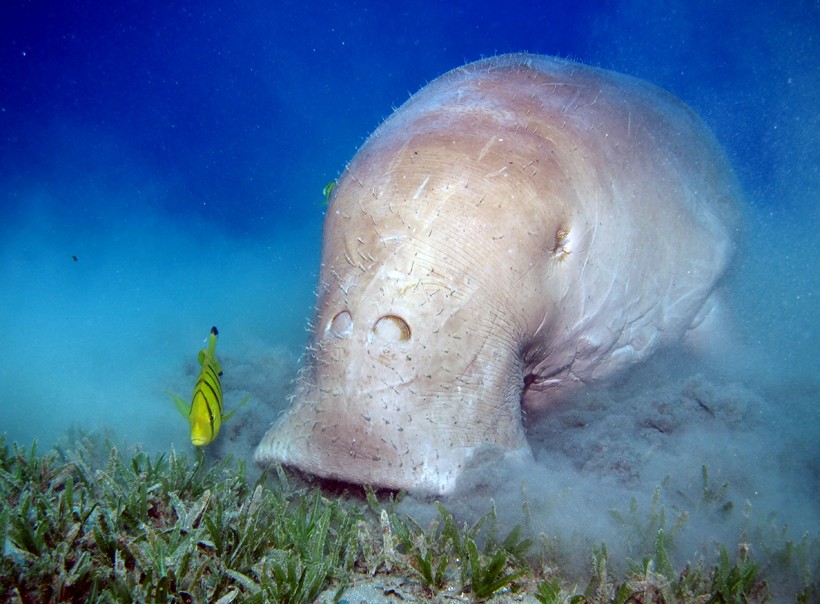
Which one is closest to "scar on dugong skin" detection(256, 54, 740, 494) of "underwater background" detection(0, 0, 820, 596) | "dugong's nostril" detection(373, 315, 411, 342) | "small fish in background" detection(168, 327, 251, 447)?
"dugong's nostril" detection(373, 315, 411, 342)

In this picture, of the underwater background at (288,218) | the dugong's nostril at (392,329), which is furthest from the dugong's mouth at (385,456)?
the dugong's nostril at (392,329)

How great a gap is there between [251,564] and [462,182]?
6.04ft

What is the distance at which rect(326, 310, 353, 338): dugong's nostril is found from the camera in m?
2.19

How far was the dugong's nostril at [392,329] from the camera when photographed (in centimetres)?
211

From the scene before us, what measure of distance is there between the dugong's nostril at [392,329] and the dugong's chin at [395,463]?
0.47m

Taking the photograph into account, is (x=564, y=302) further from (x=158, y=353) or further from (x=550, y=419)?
(x=158, y=353)

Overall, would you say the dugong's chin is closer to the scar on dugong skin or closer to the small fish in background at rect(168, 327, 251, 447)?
the scar on dugong skin

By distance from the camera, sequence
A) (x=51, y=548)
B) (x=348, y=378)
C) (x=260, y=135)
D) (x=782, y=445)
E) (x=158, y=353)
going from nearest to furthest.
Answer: (x=51, y=548) → (x=348, y=378) → (x=782, y=445) → (x=158, y=353) → (x=260, y=135)

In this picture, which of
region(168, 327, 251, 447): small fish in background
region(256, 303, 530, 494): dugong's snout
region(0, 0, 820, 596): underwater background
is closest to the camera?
region(256, 303, 530, 494): dugong's snout

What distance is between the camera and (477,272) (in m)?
2.26

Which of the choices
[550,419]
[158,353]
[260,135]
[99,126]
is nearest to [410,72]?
Result: [260,135]

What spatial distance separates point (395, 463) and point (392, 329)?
22.5 inches

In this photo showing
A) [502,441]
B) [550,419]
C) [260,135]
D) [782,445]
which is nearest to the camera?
[502,441]

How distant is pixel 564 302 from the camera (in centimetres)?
271
